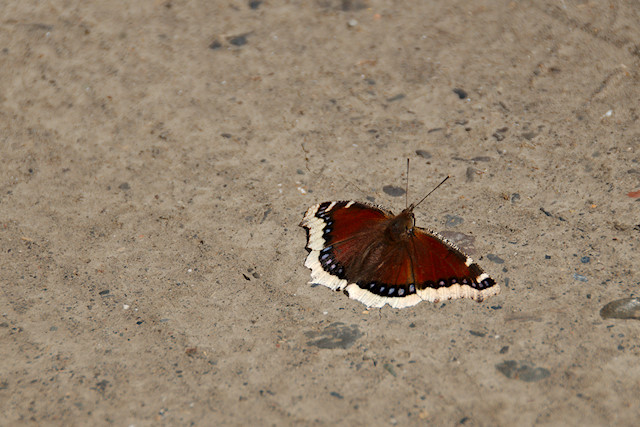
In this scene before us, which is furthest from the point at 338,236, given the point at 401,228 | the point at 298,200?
the point at 298,200

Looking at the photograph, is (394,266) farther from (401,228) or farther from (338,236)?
(338,236)

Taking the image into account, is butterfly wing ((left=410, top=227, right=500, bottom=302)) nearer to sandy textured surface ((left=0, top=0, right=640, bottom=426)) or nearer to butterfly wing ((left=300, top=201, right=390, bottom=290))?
sandy textured surface ((left=0, top=0, right=640, bottom=426))

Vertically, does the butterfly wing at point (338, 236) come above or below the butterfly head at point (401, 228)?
below

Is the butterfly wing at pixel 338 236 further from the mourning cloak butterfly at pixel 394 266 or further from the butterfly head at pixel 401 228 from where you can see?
the butterfly head at pixel 401 228

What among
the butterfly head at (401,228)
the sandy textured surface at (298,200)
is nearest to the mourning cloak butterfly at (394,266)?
the butterfly head at (401,228)

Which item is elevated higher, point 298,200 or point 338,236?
point 338,236

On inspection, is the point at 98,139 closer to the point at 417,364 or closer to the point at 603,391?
the point at 417,364
